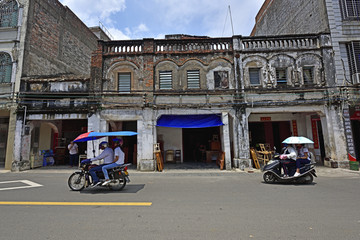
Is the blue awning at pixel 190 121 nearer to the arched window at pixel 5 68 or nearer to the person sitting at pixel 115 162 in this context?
the person sitting at pixel 115 162

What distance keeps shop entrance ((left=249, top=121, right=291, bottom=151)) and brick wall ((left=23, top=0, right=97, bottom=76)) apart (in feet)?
54.4

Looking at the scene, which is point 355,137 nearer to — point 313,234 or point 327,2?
point 327,2

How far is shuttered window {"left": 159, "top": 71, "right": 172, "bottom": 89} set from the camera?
12781mm

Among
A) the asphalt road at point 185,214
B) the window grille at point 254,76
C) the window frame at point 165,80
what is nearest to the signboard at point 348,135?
the window grille at point 254,76

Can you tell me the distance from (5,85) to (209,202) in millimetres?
15349

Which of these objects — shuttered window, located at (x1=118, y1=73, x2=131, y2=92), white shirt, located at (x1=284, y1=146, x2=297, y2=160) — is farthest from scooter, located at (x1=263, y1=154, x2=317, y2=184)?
shuttered window, located at (x1=118, y1=73, x2=131, y2=92)

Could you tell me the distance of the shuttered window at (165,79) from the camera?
1278cm

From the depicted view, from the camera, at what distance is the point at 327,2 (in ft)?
41.5

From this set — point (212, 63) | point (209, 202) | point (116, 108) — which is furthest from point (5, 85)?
point (209, 202)

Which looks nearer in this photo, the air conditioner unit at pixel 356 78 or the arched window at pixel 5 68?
the air conditioner unit at pixel 356 78

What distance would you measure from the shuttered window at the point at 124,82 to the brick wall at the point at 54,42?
6584mm

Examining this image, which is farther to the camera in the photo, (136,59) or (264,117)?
(264,117)

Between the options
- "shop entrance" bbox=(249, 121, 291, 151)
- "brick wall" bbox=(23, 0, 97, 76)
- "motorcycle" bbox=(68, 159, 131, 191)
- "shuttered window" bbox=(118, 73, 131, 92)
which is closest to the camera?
"motorcycle" bbox=(68, 159, 131, 191)

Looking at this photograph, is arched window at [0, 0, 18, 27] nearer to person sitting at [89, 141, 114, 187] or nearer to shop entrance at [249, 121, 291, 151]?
person sitting at [89, 141, 114, 187]
